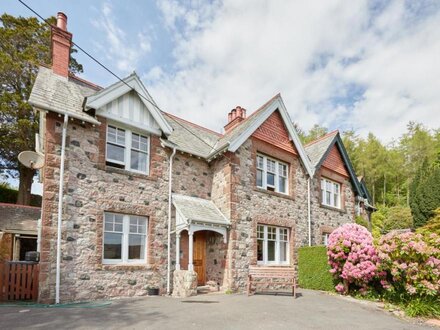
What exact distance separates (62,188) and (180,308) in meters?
5.54

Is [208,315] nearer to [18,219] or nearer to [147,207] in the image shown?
[147,207]

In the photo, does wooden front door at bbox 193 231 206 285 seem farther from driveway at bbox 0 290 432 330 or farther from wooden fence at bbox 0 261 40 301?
wooden fence at bbox 0 261 40 301

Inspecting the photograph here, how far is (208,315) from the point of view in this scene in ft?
27.5

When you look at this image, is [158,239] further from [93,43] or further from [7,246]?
[7,246]

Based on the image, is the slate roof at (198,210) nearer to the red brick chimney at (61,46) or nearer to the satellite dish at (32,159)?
the satellite dish at (32,159)

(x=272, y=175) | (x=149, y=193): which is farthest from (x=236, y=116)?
(x=149, y=193)

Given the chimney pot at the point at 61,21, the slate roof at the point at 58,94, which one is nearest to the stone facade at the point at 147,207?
the slate roof at the point at 58,94

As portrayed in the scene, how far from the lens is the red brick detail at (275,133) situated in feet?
51.4

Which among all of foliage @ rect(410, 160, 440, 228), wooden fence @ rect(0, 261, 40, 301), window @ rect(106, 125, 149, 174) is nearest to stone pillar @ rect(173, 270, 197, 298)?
window @ rect(106, 125, 149, 174)

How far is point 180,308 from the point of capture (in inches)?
362

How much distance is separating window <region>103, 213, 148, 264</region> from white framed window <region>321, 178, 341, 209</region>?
11.6 m

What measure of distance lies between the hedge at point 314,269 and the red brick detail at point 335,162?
6.42 metres

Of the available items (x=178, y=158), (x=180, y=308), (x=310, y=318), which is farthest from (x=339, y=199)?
(x=180, y=308)

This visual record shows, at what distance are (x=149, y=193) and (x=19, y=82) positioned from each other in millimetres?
20684
